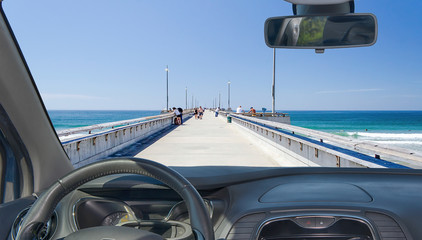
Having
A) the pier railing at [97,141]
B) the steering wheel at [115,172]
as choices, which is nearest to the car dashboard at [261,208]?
the steering wheel at [115,172]

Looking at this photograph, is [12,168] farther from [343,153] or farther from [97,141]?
[97,141]

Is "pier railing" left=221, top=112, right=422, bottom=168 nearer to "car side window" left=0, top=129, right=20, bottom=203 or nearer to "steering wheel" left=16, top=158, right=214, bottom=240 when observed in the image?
"steering wheel" left=16, top=158, right=214, bottom=240

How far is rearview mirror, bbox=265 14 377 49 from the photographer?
10.8ft

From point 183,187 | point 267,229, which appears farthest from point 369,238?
point 183,187

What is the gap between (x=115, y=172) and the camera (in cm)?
177

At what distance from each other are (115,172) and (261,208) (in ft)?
3.80

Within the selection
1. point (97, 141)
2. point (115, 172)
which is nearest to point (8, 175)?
point (115, 172)

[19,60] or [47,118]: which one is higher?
[19,60]

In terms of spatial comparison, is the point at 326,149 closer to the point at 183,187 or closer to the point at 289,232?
the point at 289,232

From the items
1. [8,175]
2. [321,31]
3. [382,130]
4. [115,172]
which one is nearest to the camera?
[115,172]

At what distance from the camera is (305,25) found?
11.3 ft

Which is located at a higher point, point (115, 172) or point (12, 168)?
point (115, 172)

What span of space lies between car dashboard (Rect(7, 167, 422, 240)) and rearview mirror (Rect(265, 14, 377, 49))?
56.0 inches

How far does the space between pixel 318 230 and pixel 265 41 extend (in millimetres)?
2028
